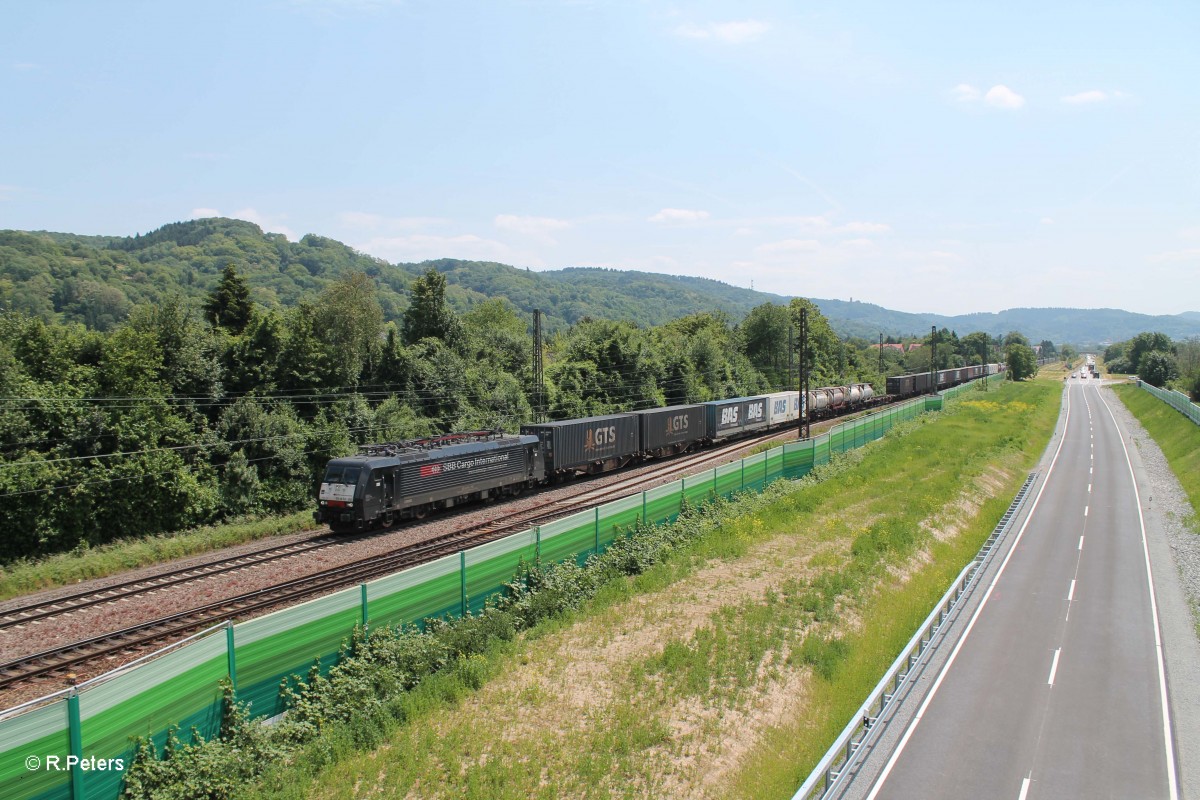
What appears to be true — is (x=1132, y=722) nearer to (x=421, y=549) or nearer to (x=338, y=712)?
(x=338, y=712)

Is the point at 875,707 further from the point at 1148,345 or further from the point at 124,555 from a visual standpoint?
the point at 1148,345

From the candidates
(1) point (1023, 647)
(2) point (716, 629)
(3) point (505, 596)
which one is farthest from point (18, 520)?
(1) point (1023, 647)

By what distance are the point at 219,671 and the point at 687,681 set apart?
29.9ft

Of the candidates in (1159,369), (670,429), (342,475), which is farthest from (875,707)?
(1159,369)

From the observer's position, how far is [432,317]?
189 feet

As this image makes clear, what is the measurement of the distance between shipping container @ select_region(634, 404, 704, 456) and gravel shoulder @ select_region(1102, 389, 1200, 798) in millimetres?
25166

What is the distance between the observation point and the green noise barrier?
30.8 ft

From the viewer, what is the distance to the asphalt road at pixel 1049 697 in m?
12.4

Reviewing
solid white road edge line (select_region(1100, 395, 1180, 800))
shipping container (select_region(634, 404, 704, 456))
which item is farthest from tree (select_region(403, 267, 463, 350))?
solid white road edge line (select_region(1100, 395, 1180, 800))

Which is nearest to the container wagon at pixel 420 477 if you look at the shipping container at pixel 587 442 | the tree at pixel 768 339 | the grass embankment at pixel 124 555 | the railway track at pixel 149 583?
the shipping container at pixel 587 442

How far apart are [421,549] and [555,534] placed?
23.8 ft

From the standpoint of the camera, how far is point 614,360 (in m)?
67.1

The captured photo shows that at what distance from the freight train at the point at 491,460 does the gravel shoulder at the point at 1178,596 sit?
25.0m

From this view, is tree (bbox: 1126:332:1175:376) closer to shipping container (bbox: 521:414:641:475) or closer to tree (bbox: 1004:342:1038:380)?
tree (bbox: 1004:342:1038:380)
